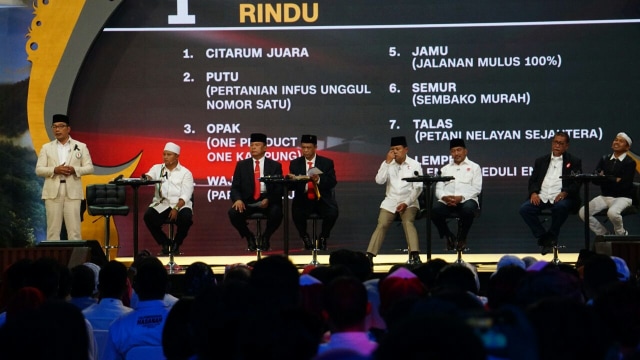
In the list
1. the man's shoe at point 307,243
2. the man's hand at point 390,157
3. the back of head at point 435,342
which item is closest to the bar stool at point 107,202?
the man's shoe at point 307,243

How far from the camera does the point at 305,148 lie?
33.4 feet

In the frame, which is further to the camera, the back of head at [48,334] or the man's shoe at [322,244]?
the man's shoe at [322,244]

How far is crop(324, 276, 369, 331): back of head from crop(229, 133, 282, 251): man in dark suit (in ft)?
21.1

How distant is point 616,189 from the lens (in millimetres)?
9750

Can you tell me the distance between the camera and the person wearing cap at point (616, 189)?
9641mm

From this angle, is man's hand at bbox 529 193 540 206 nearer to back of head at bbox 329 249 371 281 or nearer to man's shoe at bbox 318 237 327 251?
man's shoe at bbox 318 237 327 251

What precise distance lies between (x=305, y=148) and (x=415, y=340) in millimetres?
8497

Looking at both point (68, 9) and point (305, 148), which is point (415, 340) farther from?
point (68, 9)

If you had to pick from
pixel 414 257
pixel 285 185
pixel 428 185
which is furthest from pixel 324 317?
pixel 414 257

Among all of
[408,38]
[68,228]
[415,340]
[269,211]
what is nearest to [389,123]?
[408,38]

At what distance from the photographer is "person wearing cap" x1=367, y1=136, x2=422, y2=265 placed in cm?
981

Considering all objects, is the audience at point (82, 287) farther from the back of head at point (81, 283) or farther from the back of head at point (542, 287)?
the back of head at point (542, 287)

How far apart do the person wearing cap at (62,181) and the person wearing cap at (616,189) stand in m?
5.04

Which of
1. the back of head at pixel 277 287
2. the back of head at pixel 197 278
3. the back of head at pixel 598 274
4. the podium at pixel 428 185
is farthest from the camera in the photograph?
the podium at pixel 428 185
